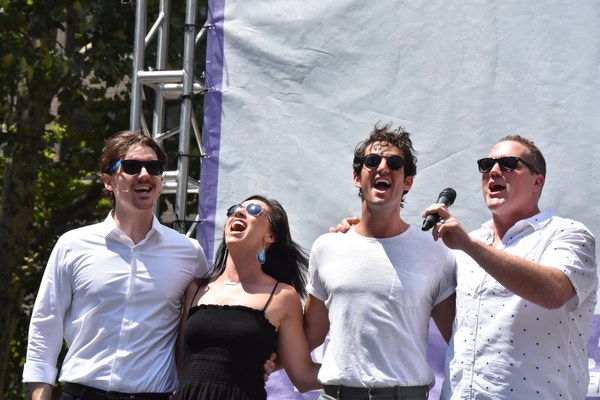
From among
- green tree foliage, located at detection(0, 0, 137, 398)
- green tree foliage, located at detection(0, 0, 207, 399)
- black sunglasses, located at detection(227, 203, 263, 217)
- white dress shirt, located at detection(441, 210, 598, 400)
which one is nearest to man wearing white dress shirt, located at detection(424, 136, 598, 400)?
white dress shirt, located at detection(441, 210, 598, 400)

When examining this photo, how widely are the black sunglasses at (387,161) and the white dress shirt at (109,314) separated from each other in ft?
3.12

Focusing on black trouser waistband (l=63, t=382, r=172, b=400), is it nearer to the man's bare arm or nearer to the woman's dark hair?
the woman's dark hair

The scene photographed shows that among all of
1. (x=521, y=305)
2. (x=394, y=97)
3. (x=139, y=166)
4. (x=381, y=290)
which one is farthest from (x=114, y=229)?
(x=521, y=305)

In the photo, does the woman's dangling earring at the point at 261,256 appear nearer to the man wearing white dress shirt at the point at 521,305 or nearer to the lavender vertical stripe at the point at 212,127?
the lavender vertical stripe at the point at 212,127

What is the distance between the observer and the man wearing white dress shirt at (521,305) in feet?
8.17

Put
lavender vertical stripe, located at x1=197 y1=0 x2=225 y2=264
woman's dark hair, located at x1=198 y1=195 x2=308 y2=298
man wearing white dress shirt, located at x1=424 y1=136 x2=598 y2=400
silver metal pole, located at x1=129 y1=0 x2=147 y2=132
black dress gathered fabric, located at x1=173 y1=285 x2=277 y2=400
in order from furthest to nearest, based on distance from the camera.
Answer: silver metal pole, located at x1=129 y1=0 x2=147 y2=132 < lavender vertical stripe, located at x1=197 y1=0 x2=225 y2=264 < woman's dark hair, located at x1=198 y1=195 x2=308 y2=298 < black dress gathered fabric, located at x1=173 y1=285 x2=277 y2=400 < man wearing white dress shirt, located at x1=424 y1=136 x2=598 y2=400

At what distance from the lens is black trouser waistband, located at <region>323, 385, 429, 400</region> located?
271 centimetres

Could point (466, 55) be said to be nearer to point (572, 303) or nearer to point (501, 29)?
point (501, 29)

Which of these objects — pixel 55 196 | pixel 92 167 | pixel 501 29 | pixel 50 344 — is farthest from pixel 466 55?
pixel 55 196

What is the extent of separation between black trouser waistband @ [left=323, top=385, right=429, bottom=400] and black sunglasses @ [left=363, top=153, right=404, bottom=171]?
848 mm

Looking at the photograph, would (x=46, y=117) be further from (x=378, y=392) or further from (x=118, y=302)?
(x=378, y=392)

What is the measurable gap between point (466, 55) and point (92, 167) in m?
4.75

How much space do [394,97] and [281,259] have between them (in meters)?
1.08

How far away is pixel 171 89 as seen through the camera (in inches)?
164
